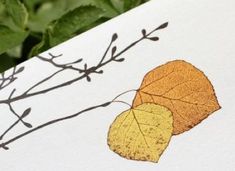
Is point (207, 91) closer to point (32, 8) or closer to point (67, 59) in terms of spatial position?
point (67, 59)

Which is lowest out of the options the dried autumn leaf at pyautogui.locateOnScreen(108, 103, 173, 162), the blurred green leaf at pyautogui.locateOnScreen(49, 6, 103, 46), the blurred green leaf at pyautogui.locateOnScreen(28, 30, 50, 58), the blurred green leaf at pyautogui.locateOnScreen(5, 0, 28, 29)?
the dried autumn leaf at pyautogui.locateOnScreen(108, 103, 173, 162)

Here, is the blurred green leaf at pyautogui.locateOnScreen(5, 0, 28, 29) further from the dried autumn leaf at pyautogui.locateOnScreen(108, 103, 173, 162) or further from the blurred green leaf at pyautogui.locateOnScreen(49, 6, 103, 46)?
the dried autumn leaf at pyautogui.locateOnScreen(108, 103, 173, 162)

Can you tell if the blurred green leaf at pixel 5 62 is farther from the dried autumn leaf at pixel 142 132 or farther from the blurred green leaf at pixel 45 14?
the dried autumn leaf at pixel 142 132

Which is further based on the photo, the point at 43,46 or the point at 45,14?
the point at 45,14

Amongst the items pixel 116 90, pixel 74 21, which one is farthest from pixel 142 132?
pixel 74 21

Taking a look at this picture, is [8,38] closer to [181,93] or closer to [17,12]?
[17,12]

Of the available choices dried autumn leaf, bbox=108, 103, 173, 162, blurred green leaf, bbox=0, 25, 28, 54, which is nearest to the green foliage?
blurred green leaf, bbox=0, 25, 28, 54
